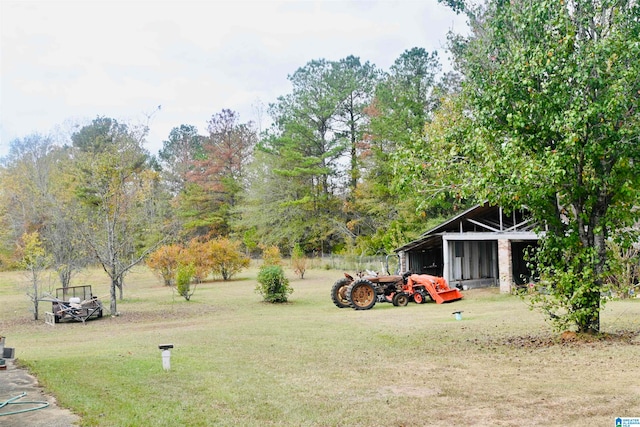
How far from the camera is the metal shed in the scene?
68.5 ft

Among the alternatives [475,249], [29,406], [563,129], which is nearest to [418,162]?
[563,129]

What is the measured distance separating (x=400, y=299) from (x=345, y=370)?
34.7 ft

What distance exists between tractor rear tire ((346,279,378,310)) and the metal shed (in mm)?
5089

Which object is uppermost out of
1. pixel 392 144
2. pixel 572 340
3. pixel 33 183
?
pixel 392 144

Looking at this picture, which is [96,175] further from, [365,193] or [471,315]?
[365,193]

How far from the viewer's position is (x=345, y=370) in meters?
8.35

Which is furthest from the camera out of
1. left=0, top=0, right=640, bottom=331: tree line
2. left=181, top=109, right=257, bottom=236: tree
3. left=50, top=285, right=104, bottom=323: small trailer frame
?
left=181, top=109, right=257, bottom=236: tree

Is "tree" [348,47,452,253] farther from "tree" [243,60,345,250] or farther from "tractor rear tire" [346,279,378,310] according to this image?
"tractor rear tire" [346,279,378,310]

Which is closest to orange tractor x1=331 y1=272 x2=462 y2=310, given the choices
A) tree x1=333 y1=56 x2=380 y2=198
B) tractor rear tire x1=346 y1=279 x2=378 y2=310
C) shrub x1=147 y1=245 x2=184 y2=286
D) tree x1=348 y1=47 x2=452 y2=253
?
tractor rear tire x1=346 y1=279 x2=378 y2=310

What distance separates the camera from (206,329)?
14047 mm

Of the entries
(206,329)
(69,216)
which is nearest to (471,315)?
(206,329)

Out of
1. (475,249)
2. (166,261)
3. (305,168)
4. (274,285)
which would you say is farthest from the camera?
(305,168)

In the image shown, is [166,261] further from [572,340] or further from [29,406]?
[29,406]

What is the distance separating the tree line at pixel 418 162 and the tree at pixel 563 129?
0.03 meters
